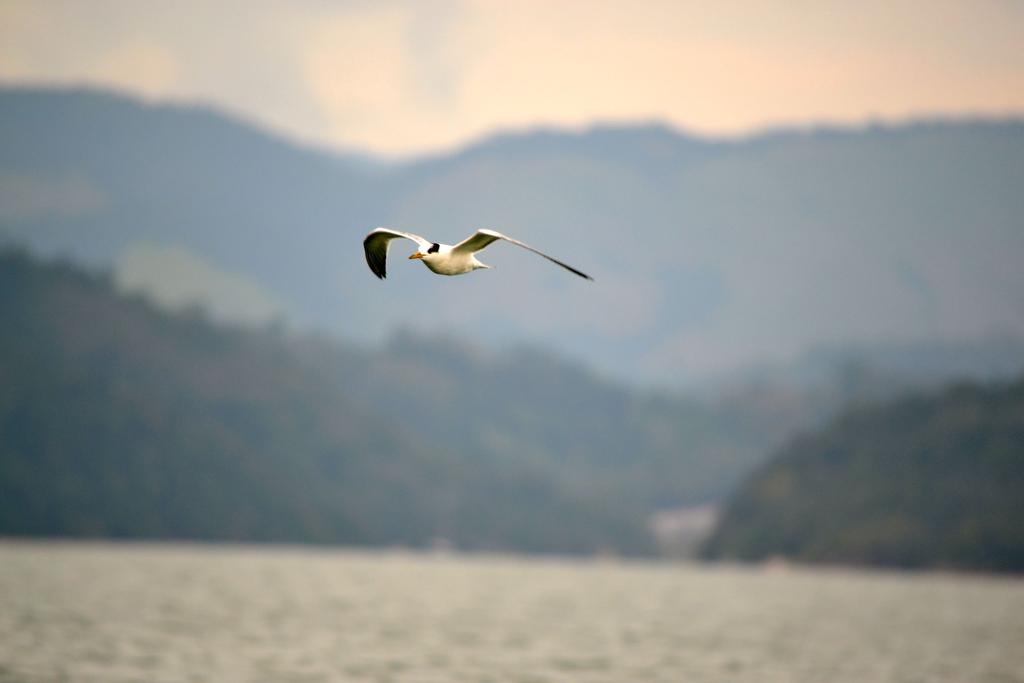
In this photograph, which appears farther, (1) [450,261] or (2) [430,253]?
(2) [430,253]

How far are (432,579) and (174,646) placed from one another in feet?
256

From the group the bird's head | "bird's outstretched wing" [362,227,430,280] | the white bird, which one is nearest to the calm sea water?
"bird's outstretched wing" [362,227,430,280]

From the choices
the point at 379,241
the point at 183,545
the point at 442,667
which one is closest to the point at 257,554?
the point at 183,545

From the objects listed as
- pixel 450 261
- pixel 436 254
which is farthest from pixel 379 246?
pixel 450 261

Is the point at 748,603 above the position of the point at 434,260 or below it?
below

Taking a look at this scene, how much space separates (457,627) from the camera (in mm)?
80188

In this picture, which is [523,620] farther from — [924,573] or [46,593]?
[924,573]

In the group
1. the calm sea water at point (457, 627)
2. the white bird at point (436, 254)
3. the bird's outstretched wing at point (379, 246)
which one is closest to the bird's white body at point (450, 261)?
the white bird at point (436, 254)

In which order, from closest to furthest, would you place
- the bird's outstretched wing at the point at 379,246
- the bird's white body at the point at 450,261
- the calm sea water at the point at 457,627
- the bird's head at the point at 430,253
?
1. the bird's outstretched wing at the point at 379,246
2. the bird's white body at the point at 450,261
3. the bird's head at the point at 430,253
4. the calm sea water at the point at 457,627

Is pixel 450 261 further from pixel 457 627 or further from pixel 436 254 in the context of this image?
pixel 457 627

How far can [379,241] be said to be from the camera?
33.3m

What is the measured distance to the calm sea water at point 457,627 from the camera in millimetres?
57219

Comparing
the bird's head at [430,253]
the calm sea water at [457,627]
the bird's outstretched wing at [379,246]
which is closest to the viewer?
the bird's outstretched wing at [379,246]

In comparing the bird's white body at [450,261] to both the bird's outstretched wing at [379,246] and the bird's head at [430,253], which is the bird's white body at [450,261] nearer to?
the bird's head at [430,253]
